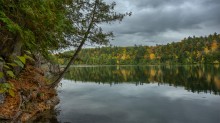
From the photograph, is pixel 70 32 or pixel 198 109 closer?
pixel 70 32

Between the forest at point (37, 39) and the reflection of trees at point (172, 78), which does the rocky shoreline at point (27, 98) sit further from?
the reflection of trees at point (172, 78)

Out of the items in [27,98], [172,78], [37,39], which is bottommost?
[172,78]

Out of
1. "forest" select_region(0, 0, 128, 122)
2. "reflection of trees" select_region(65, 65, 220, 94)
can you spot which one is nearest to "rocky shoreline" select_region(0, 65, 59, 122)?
"forest" select_region(0, 0, 128, 122)

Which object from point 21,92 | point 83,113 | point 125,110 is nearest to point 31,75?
point 21,92

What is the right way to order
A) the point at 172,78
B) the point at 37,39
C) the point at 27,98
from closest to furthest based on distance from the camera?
the point at 37,39
the point at 27,98
the point at 172,78

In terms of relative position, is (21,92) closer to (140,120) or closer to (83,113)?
(83,113)

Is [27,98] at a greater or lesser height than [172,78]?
greater

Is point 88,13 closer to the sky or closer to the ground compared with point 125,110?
closer to the sky

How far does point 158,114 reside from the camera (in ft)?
68.6

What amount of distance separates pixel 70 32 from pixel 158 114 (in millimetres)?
10125

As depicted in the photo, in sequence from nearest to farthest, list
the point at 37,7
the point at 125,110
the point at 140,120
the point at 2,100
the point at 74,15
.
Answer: the point at 37,7 → the point at 2,100 → the point at 140,120 → the point at 74,15 → the point at 125,110

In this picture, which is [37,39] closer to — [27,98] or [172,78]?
[27,98]

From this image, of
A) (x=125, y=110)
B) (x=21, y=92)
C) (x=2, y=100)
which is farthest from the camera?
(x=125, y=110)

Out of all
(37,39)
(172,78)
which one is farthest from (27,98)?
(172,78)
